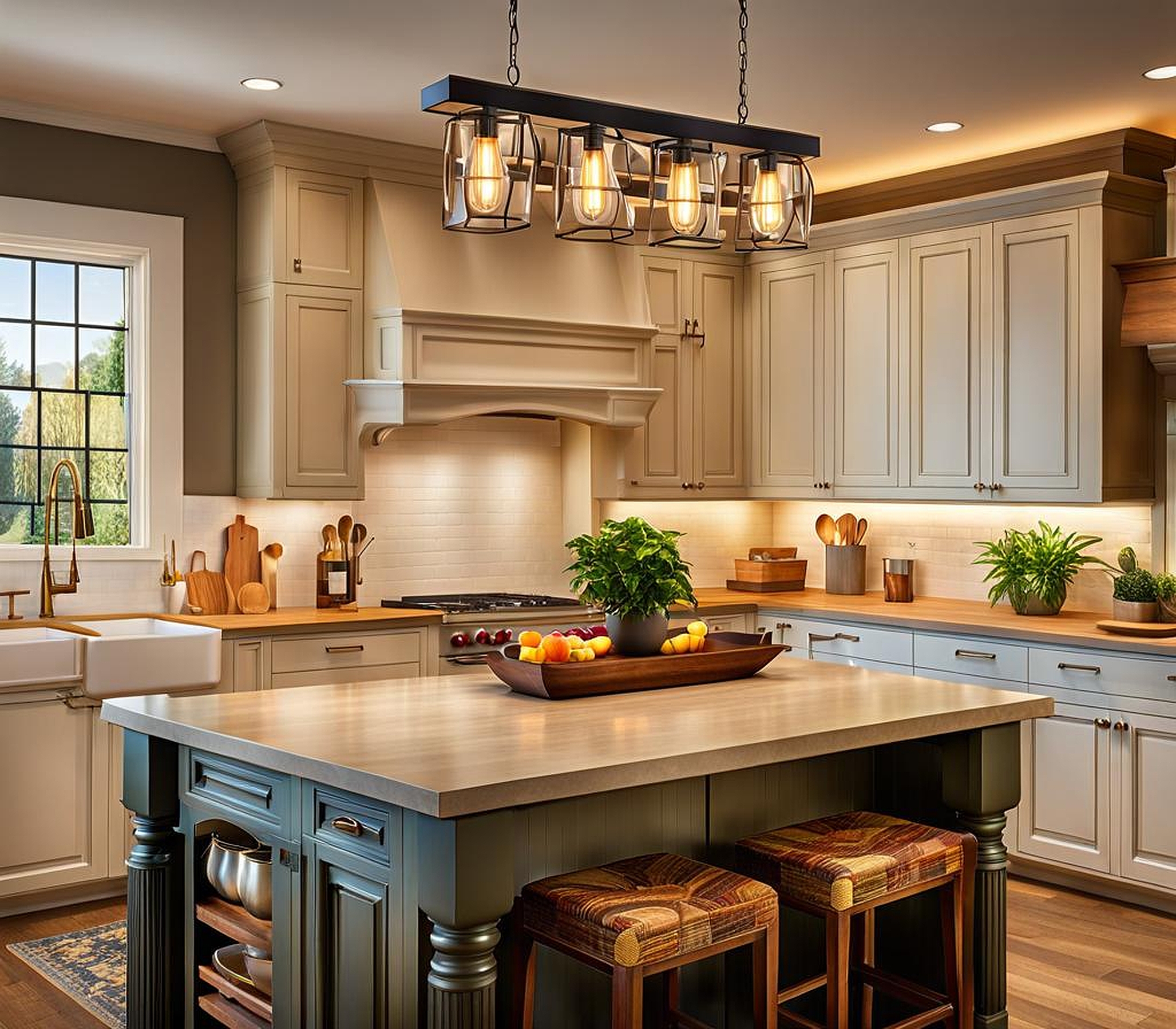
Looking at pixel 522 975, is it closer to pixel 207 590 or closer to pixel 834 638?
pixel 207 590

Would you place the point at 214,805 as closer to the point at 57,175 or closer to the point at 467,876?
the point at 467,876

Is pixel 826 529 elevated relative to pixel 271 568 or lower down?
elevated

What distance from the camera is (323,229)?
18.5ft

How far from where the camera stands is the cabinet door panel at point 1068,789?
4.97 metres

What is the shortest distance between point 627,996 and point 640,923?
0.45ft

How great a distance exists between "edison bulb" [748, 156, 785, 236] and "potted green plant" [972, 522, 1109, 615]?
2821 mm

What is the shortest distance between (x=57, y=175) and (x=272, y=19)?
5.23 feet

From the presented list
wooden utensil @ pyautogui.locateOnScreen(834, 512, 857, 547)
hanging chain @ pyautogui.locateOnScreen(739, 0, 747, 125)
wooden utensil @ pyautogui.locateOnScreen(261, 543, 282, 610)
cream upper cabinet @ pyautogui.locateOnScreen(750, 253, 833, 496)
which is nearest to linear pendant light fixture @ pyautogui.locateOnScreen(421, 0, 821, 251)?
hanging chain @ pyautogui.locateOnScreen(739, 0, 747, 125)

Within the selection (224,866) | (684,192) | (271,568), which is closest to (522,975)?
(224,866)

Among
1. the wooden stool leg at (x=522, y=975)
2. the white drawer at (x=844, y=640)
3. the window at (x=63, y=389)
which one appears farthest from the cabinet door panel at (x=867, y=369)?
the wooden stool leg at (x=522, y=975)

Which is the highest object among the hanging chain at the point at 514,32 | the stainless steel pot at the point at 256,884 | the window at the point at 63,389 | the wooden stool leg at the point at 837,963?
the hanging chain at the point at 514,32

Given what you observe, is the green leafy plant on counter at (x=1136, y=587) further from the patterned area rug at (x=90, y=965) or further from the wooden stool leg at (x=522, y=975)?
the patterned area rug at (x=90, y=965)

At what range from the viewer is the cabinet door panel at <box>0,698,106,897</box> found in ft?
15.4

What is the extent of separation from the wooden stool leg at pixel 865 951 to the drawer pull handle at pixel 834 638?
236cm
